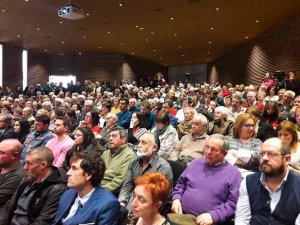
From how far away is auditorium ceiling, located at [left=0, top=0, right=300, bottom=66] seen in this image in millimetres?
10344

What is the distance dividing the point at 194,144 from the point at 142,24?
32.2 ft

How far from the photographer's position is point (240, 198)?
225cm

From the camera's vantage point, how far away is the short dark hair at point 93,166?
7.38ft

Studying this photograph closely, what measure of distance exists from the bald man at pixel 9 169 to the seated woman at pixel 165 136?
69.1 inches

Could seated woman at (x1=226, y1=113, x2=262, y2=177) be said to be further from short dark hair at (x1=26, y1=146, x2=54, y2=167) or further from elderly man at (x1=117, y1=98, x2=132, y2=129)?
elderly man at (x1=117, y1=98, x2=132, y2=129)

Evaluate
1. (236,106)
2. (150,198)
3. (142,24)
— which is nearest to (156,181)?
(150,198)

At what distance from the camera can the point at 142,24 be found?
12883 millimetres

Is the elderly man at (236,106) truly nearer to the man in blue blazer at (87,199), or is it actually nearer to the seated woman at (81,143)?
the seated woman at (81,143)

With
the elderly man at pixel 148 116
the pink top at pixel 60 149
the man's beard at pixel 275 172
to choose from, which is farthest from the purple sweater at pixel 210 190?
the elderly man at pixel 148 116

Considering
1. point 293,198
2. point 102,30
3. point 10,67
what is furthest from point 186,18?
point 293,198

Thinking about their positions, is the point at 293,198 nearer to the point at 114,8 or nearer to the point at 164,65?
the point at 114,8

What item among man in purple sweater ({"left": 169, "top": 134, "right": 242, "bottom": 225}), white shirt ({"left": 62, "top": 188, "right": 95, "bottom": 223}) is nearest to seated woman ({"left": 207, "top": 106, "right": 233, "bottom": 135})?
man in purple sweater ({"left": 169, "top": 134, "right": 242, "bottom": 225})

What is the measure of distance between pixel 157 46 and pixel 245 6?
7810mm

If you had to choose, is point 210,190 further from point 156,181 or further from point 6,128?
point 6,128
